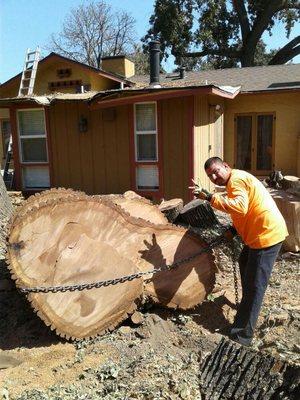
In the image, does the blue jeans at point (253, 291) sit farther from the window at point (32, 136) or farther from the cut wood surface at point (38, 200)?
the window at point (32, 136)

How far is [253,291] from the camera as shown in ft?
13.2

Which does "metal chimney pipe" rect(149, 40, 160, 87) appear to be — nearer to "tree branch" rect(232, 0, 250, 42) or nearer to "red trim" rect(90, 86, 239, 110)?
"red trim" rect(90, 86, 239, 110)

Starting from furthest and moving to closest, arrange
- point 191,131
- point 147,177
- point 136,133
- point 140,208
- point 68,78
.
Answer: point 68,78 < point 147,177 < point 136,133 < point 191,131 < point 140,208

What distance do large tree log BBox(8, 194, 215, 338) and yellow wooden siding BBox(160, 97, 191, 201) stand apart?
17.8 ft

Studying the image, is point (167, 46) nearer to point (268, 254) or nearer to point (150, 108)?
point (150, 108)

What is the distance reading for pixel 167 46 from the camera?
29.2 m

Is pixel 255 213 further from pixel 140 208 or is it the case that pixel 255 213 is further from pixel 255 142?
pixel 255 142

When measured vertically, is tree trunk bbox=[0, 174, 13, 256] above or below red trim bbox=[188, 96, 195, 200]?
below

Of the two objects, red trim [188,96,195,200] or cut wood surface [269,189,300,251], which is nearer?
cut wood surface [269,189,300,251]

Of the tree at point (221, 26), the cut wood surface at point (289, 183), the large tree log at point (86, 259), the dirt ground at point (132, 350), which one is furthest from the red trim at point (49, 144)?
the tree at point (221, 26)

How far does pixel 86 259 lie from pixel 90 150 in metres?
7.03

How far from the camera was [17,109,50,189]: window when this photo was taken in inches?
437

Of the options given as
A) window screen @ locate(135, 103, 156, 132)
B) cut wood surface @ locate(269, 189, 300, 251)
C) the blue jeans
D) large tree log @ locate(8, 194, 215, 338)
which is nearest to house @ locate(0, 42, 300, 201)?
window screen @ locate(135, 103, 156, 132)

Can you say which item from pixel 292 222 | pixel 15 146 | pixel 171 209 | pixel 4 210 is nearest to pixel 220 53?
pixel 15 146
